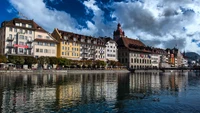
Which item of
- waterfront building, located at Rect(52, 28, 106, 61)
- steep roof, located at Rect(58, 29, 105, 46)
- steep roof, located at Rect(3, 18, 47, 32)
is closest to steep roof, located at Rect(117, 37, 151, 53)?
waterfront building, located at Rect(52, 28, 106, 61)

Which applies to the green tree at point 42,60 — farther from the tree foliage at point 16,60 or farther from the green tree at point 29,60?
the tree foliage at point 16,60

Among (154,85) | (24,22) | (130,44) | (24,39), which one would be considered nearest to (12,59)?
(24,39)

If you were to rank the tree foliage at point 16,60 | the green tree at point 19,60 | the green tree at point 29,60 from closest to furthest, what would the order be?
the tree foliage at point 16,60
the green tree at point 19,60
the green tree at point 29,60

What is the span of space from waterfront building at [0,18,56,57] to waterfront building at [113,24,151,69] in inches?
2683

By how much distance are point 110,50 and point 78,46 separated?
3002 cm

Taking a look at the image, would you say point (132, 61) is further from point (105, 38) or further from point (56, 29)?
point (56, 29)

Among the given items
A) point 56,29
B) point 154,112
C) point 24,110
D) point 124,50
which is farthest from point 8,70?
point 124,50

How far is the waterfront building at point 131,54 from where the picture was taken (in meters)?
170

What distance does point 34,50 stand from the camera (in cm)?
11062

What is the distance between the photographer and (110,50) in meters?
159

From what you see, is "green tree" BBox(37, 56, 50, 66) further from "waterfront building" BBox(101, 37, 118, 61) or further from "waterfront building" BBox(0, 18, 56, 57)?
"waterfront building" BBox(101, 37, 118, 61)

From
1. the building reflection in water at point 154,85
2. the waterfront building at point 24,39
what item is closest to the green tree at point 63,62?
the waterfront building at point 24,39

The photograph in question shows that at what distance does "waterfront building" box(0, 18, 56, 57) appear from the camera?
103 m

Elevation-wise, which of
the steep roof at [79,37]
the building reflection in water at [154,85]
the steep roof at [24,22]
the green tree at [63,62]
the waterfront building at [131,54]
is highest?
the steep roof at [24,22]
